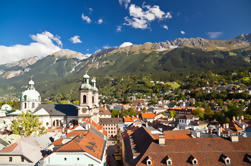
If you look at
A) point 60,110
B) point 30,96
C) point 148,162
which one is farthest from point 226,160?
point 30,96

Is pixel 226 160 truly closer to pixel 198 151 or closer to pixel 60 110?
pixel 198 151

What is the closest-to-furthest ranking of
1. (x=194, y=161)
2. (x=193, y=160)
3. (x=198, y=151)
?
(x=193, y=160)
(x=194, y=161)
(x=198, y=151)

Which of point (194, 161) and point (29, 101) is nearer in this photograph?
point (194, 161)

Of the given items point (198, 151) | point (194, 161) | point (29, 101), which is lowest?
point (194, 161)

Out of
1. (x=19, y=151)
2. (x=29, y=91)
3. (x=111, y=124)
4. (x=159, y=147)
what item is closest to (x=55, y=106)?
(x=29, y=91)

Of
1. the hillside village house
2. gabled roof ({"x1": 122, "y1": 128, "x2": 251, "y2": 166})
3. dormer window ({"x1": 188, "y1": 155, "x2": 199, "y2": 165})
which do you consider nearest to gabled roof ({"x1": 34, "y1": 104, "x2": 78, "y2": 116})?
the hillside village house

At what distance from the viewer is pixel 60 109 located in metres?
74.2

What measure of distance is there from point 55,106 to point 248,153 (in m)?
68.2

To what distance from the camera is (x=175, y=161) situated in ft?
77.2

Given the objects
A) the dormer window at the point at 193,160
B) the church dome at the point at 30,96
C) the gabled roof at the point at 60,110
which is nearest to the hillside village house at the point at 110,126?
the gabled roof at the point at 60,110

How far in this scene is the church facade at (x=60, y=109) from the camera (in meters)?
68.0

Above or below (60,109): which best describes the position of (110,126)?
below

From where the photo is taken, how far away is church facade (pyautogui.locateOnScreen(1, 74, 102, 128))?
68.0 m

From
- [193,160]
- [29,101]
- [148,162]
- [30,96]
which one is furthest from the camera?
[30,96]
